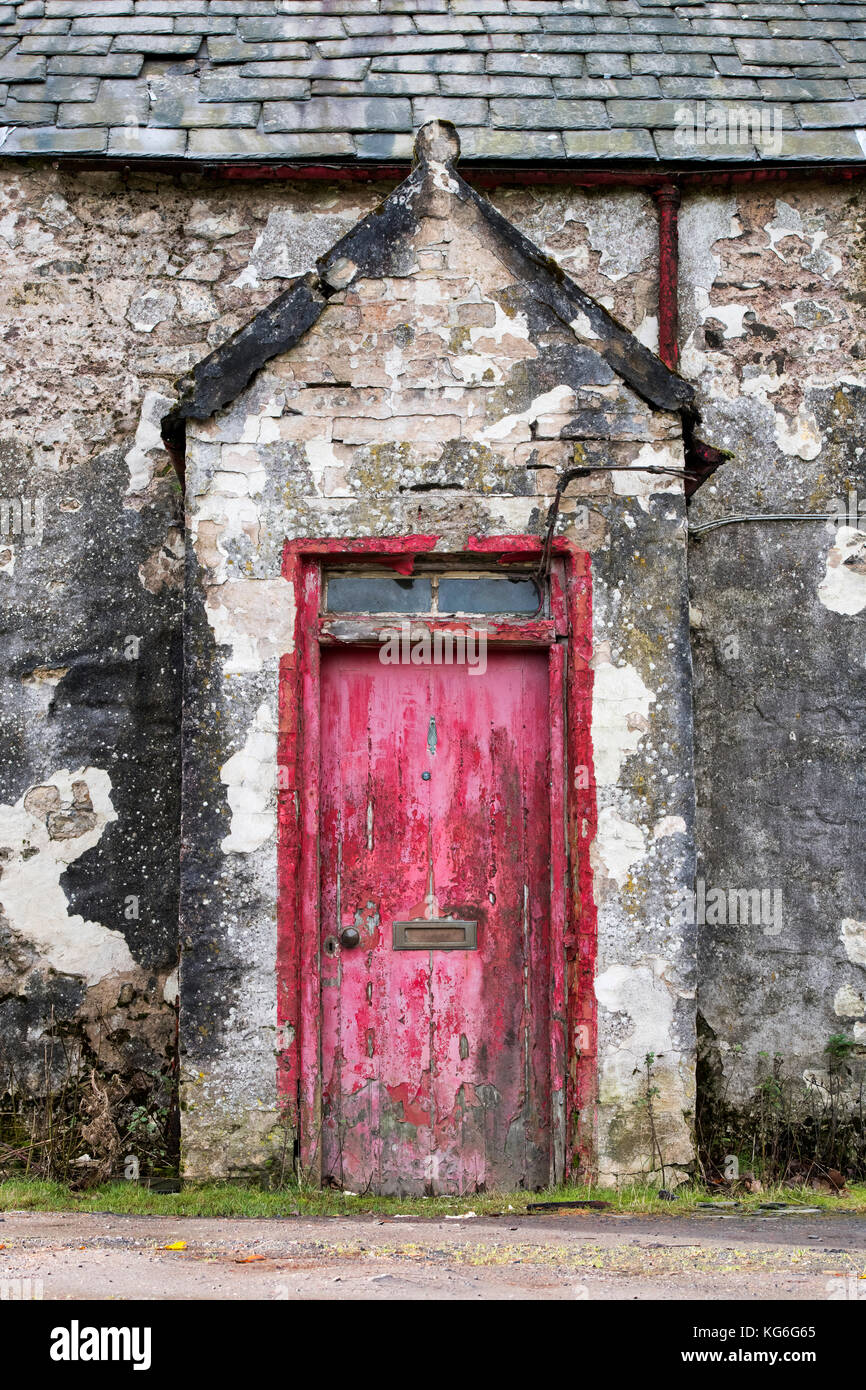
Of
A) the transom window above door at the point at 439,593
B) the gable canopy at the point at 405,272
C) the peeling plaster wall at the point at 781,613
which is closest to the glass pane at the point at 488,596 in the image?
the transom window above door at the point at 439,593

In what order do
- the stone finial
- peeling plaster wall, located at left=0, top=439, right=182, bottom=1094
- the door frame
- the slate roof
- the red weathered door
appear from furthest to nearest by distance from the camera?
the slate roof
peeling plaster wall, located at left=0, top=439, right=182, bottom=1094
the stone finial
the red weathered door
the door frame

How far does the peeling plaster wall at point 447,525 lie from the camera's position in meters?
5.52

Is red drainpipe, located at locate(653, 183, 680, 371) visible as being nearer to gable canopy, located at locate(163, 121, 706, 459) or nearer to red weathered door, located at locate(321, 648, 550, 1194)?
gable canopy, located at locate(163, 121, 706, 459)

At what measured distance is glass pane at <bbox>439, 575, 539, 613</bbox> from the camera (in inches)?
230

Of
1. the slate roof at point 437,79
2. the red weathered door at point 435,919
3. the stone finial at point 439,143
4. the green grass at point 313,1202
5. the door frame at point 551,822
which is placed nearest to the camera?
the green grass at point 313,1202

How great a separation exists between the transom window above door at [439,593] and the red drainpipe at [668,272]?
188 cm

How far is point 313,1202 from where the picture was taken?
17.3 ft

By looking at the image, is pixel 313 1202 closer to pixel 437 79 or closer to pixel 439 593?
pixel 439 593

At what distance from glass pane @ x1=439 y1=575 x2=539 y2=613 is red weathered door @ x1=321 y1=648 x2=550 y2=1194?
0.70 ft

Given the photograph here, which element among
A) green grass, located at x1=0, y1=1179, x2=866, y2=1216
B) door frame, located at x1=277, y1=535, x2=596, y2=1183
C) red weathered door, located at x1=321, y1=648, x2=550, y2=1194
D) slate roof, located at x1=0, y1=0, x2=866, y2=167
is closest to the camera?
green grass, located at x1=0, y1=1179, x2=866, y2=1216

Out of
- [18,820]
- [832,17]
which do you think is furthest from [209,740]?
[832,17]

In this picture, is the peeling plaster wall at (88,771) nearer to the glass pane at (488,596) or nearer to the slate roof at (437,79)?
the glass pane at (488,596)

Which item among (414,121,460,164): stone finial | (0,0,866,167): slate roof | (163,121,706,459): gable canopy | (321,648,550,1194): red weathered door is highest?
(0,0,866,167): slate roof

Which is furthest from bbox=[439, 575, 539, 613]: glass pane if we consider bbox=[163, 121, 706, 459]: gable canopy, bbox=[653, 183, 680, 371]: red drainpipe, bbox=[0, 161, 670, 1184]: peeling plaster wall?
bbox=[653, 183, 680, 371]: red drainpipe
